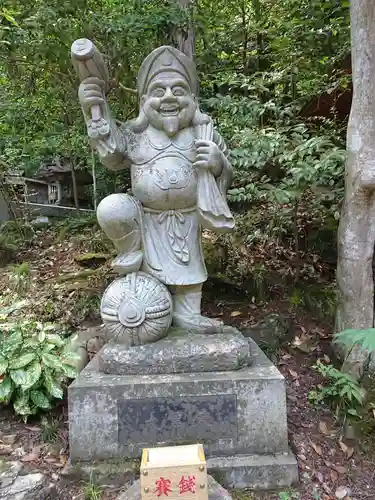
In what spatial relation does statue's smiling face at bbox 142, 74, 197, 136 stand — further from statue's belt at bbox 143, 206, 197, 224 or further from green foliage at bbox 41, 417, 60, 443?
green foliage at bbox 41, 417, 60, 443

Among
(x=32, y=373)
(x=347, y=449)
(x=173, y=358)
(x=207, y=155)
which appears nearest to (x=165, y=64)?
(x=207, y=155)

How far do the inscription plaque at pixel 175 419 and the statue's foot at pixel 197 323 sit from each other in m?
0.53

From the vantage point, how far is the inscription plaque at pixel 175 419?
2.45 meters

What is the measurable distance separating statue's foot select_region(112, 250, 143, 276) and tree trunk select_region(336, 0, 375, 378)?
162 cm

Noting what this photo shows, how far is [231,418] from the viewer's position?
246cm

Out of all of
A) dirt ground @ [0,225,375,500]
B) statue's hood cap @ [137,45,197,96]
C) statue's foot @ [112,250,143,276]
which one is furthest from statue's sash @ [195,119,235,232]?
dirt ground @ [0,225,375,500]

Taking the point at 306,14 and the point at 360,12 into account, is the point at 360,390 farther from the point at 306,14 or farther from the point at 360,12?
the point at 306,14

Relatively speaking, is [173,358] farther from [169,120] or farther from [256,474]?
[169,120]

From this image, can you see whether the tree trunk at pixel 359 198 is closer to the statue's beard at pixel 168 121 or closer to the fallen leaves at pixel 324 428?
the fallen leaves at pixel 324 428

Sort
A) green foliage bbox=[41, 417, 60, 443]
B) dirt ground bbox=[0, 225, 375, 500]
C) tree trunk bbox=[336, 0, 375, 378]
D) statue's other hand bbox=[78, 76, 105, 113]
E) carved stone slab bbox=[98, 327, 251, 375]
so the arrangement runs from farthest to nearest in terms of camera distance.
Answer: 1. tree trunk bbox=[336, 0, 375, 378]
2. green foliage bbox=[41, 417, 60, 443]
3. statue's other hand bbox=[78, 76, 105, 113]
4. carved stone slab bbox=[98, 327, 251, 375]
5. dirt ground bbox=[0, 225, 375, 500]

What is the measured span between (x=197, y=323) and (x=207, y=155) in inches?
43.8

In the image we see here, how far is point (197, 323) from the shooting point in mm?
2920

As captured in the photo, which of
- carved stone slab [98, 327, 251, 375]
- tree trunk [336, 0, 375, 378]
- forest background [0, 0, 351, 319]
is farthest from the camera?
forest background [0, 0, 351, 319]

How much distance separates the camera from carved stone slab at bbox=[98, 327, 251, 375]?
8.43 ft
